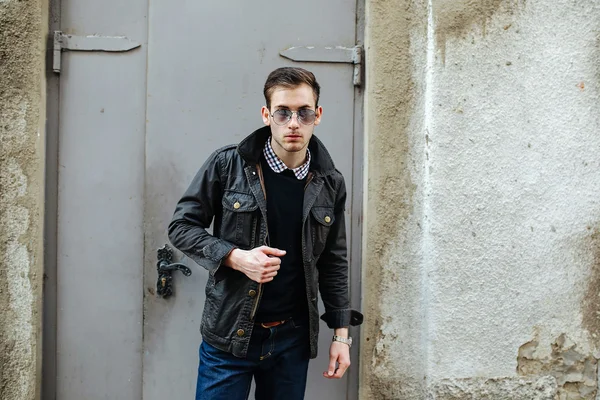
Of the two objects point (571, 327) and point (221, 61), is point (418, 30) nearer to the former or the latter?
point (221, 61)

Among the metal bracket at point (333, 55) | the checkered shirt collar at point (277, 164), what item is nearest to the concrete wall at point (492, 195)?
the metal bracket at point (333, 55)

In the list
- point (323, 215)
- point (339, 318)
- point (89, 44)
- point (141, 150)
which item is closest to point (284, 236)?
point (323, 215)

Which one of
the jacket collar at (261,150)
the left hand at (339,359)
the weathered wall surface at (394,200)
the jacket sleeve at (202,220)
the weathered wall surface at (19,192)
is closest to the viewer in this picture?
the jacket sleeve at (202,220)

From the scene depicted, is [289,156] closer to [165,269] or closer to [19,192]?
[165,269]

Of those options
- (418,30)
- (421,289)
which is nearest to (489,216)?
(421,289)

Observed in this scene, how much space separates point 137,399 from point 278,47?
5.89 feet

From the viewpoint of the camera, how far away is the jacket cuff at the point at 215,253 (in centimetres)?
191

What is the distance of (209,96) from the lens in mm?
2609

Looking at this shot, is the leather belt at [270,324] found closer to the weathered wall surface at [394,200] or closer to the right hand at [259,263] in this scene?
the right hand at [259,263]

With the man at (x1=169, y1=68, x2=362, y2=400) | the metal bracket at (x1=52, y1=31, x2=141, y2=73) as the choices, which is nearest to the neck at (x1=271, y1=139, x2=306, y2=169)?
the man at (x1=169, y1=68, x2=362, y2=400)

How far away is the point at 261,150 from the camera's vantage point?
81.5 inches

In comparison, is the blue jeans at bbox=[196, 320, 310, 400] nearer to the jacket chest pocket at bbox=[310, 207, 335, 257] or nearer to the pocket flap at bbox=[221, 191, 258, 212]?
the jacket chest pocket at bbox=[310, 207, 335, 257]

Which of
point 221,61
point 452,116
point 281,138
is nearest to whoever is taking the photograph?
point 281,138

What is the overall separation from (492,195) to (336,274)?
80cm
